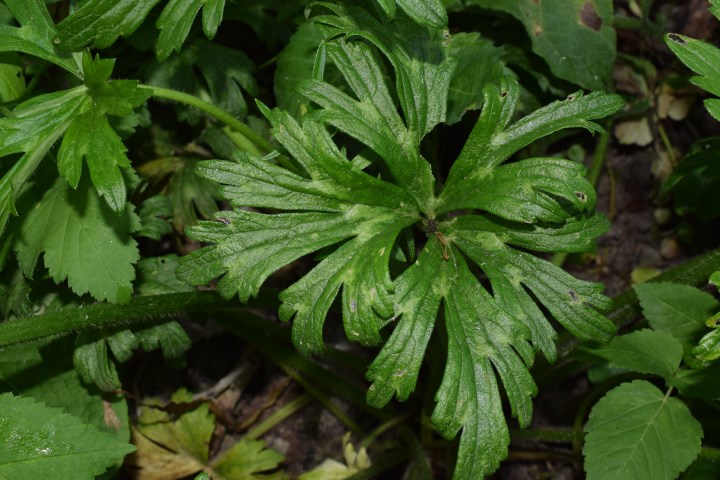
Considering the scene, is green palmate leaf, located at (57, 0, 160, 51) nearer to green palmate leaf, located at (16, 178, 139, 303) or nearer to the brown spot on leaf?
green palmate leaf, located at (16, 178, 139, 303)

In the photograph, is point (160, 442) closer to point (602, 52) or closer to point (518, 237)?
point (518, 237)

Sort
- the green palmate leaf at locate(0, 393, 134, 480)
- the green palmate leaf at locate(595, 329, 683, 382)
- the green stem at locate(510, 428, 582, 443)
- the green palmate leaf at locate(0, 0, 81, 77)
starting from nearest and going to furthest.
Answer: the green palmate leaf at locate(0, 393, 134, 480) < the green palmate leaf at locate(0, 0, 81, 77) < the green palmate leaf at locate(595, 329, 683, 382) < the green stem at locate(510, 428, 582, 443)

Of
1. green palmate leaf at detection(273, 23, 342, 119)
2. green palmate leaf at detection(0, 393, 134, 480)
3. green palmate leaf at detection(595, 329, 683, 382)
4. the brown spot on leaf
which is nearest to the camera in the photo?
green palmate leaf at detection(0, 393, 134, 480)

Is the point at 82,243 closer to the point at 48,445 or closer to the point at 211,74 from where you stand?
the point at 48,445

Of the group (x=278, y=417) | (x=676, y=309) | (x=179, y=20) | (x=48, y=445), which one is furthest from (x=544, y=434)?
(x=179, y=20)

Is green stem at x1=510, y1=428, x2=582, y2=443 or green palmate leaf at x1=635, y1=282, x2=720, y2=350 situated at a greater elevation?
green palmate leaf at x1=635, y1=282, x2=720, y2=350

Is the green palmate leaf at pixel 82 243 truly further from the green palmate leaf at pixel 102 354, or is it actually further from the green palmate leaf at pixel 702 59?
the green palmate leaf at pixel 702 59

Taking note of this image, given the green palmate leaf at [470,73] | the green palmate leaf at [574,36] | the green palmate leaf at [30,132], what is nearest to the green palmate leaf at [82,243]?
the green palmate leaf at [30,132]

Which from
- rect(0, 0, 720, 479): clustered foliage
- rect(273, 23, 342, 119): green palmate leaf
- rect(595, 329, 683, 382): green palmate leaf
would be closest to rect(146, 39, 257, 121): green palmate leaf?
rect(273, 23, 342, 119): green palmate leaf
